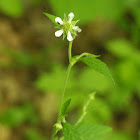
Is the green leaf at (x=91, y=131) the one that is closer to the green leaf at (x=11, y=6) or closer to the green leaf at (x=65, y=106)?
the green leaf at (x=65, y=106)

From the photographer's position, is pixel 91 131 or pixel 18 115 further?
pixel 18 115

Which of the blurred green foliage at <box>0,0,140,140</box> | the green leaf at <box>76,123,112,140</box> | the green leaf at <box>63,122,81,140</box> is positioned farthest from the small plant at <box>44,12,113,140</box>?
the blurred green foliage at <box>0,0,140,140</box>

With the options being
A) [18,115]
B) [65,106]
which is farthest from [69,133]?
[18,115]

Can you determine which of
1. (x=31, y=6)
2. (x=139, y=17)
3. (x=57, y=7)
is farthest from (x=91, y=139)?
(x=31, y=6)

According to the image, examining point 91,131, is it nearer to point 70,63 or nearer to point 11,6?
point 70,63

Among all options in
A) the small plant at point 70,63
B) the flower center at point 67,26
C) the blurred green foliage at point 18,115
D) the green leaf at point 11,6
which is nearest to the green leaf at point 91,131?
the small plant at point 70,63

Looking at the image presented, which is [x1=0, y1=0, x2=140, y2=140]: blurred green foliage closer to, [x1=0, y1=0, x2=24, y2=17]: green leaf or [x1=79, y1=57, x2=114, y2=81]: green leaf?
[x1=0, y1=0, x2=24, y2=17]: green leaf

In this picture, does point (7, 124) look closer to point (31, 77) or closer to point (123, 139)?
point (31, 77)

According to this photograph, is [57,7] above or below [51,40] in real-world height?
below
